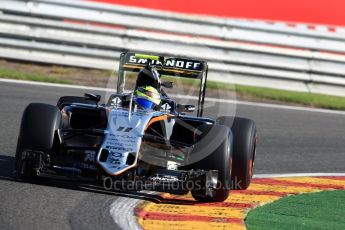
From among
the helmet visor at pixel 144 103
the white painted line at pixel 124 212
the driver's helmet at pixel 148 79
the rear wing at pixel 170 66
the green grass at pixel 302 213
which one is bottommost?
the white painted line at pixel 124 212

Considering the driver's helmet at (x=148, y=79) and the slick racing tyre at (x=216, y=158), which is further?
the driver's helmet at (x=148, y=79)

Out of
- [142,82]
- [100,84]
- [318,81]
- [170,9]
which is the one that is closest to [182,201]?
[142,82]

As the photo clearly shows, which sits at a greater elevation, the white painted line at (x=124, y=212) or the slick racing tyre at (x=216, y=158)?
the slick racing tyre at (x=216, y=158)

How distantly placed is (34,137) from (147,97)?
1.40 meters

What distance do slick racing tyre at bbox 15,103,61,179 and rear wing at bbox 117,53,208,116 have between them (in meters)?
1.65

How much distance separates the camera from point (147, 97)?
9.03 m

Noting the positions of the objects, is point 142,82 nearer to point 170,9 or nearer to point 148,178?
point 148,178

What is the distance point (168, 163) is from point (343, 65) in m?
8.87

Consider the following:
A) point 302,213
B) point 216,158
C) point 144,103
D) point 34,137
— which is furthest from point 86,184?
point 302,213

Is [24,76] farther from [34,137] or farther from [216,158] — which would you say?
[216,158]

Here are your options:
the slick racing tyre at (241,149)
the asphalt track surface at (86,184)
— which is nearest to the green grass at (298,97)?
the asphalt track surface at (86,184)

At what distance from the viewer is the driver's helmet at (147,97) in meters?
8.99

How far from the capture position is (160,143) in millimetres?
8328

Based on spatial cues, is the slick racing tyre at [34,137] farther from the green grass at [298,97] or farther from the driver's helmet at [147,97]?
the green grass at [298,97]
